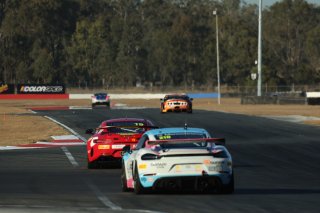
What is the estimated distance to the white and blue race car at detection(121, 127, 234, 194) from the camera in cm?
1362

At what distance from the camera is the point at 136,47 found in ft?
464

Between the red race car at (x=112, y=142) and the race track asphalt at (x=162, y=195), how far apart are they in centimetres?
33

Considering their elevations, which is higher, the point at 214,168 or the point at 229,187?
the point at 214,168

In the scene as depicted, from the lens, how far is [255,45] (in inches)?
5231

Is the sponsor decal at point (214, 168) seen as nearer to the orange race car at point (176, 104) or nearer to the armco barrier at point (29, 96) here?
the orange race car at point (176, 104)

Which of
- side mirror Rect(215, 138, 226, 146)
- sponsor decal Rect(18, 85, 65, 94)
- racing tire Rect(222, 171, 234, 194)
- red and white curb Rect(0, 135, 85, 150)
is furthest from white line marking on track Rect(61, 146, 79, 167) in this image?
sponsor decal Rect(18, 85, 65, 94)

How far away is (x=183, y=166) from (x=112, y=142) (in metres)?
6.84

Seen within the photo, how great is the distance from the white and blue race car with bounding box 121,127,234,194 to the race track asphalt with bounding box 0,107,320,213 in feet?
0.70

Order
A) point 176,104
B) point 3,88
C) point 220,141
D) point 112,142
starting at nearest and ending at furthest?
point 220,141
point 112,142
point 176,104
point 3,88

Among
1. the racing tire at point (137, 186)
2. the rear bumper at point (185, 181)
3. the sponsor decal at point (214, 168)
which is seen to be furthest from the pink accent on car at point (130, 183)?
the sponsor decal at point (214, 168)

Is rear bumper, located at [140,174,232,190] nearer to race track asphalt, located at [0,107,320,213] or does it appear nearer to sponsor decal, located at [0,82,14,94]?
race track asphalt, located at [0,107,320,213]

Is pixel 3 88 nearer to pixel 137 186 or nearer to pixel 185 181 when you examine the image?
pixel 137 186

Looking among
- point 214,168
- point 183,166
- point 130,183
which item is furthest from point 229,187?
point 130,183

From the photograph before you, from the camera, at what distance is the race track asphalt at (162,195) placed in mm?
12594
